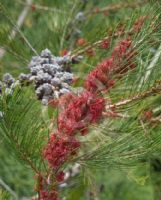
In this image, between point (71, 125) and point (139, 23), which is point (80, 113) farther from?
point (139, 23)

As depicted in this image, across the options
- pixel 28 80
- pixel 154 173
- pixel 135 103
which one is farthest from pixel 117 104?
pixel 154 173

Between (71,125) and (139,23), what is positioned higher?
(139,23)

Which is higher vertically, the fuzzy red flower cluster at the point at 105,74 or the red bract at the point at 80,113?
the fuzzy red flower cluster at the point at 105,74

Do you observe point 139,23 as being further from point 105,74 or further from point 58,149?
point 58,149

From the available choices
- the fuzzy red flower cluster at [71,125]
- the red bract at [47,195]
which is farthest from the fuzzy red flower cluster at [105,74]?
the red bract at [47,195]

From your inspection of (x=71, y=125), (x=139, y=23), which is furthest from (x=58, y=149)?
(x=139, y=23)

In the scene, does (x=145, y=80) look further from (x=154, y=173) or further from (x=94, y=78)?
(x=154, y=173)

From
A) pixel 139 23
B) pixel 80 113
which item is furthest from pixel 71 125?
pixel 139 23

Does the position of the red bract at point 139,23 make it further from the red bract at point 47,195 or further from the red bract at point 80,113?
the red bract at point 47,195

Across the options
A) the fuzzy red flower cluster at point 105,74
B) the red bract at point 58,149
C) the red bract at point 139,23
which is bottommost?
the red bract at point 58,149

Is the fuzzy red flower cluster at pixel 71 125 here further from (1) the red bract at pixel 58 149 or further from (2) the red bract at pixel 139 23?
(2) the red bract at pixel 139 23

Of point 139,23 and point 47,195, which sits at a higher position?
point 139,23

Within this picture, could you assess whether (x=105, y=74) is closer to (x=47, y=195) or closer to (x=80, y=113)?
(x=80, y=113)

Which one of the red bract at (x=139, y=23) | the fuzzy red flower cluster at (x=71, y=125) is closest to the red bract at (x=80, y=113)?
the fuzzy red flower cluster at (x=71, y=125)
